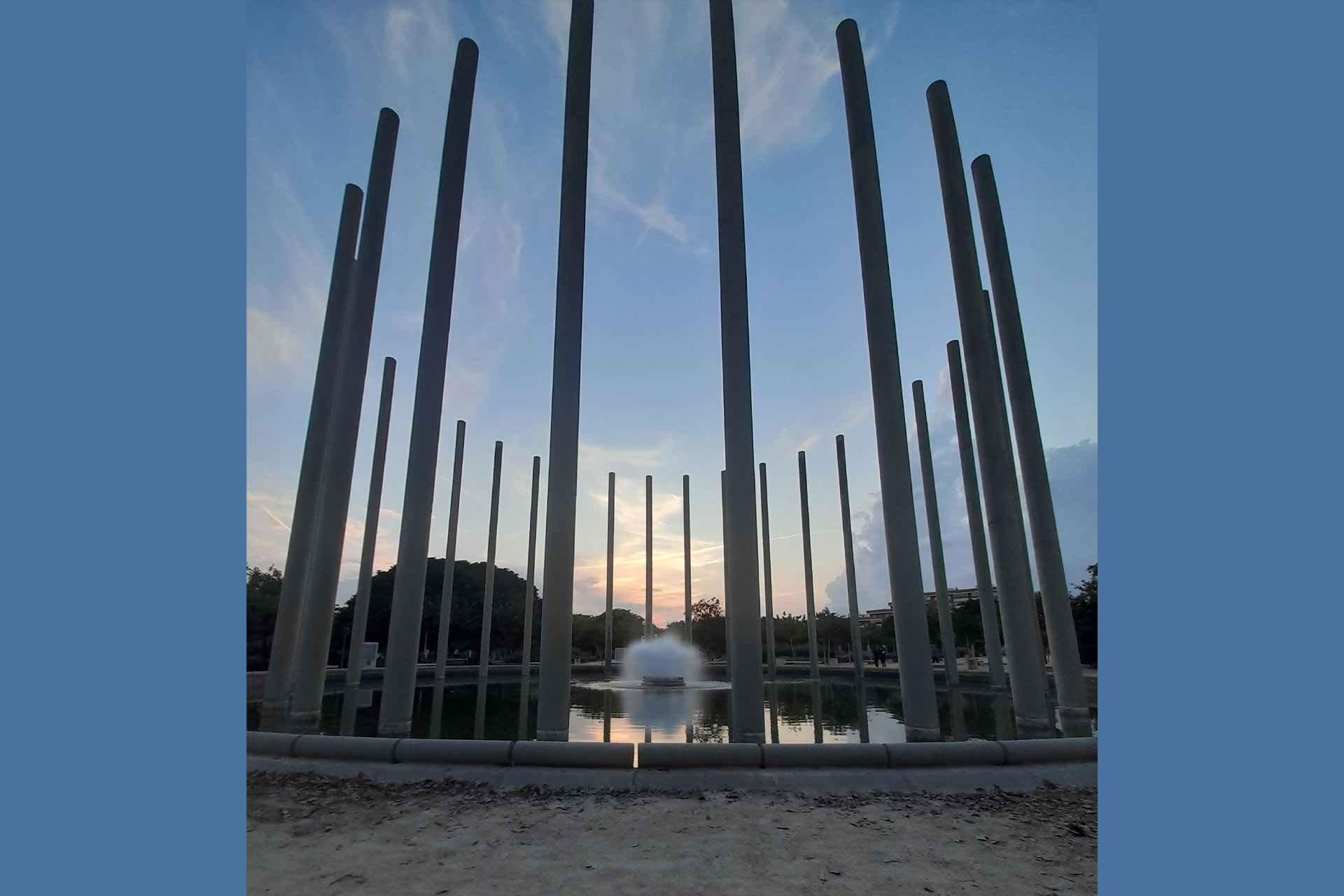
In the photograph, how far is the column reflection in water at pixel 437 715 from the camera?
15586 mm

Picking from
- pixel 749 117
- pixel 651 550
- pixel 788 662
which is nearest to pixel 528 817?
pixel 749 117

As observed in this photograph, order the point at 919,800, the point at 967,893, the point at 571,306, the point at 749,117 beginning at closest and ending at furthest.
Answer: the point at 967,893, the point at 919,800, the point at 571,306, the point at 749,117

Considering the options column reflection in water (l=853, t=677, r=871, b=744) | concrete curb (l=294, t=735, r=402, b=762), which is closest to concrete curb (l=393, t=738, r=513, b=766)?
concrete curb (l=294, t=735, r=402, b=762)

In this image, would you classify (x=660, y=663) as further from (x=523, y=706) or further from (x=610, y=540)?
(x=523, y=706)

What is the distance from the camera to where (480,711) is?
68.0ft

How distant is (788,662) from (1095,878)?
49698 millimetres

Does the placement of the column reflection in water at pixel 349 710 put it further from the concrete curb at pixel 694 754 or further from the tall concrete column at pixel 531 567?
the tall concrete column at pixel 531 567

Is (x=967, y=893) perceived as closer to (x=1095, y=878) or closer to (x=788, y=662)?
(x=1095, y=878)

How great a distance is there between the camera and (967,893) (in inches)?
208

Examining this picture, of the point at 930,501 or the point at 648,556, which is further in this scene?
the point at 648,556

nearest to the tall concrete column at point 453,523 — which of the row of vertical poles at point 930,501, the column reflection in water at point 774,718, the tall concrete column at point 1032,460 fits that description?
the column reflection in water at point 774,718

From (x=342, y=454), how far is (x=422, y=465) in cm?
321

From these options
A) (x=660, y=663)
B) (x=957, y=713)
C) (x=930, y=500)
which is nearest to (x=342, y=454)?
(x=957, y=713)

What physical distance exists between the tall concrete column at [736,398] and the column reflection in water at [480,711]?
19.8 feet
